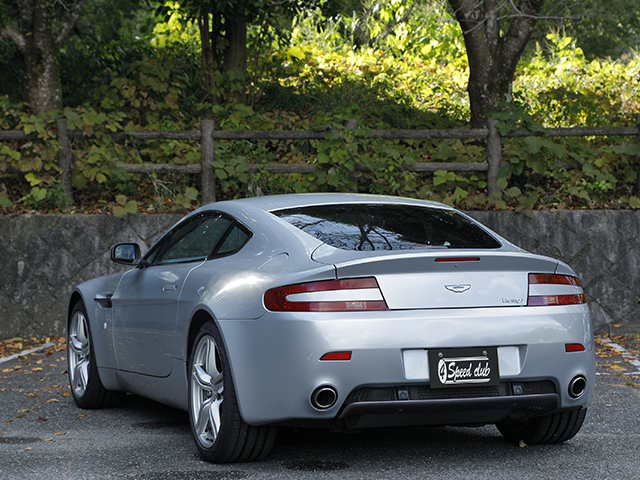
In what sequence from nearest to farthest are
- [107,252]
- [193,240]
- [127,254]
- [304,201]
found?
[304,201]
[193,240]
[127,254]
[107,252]

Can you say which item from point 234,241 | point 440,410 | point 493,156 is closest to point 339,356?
point 440,410

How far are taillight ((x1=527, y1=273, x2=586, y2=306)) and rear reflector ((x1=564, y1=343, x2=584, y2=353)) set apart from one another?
20cm

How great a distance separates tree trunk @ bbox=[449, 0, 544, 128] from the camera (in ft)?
41.0

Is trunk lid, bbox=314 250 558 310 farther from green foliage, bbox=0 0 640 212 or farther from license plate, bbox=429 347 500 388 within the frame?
green foliage, bbox=0 0 640 212

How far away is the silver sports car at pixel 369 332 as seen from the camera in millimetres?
3707

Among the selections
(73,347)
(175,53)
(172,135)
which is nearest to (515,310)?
(73,347)

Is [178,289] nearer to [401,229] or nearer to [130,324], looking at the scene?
[130,324]

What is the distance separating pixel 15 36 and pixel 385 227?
394 inches

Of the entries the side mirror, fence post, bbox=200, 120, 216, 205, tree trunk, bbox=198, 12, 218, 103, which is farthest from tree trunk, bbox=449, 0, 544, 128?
the side mirror

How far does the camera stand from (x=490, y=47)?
12609 mm

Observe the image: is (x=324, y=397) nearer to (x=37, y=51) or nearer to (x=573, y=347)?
(x=573, y=347)

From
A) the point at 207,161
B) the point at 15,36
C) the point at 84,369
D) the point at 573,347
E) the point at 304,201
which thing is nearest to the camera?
the point at 573,347

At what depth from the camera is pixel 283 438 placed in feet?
15.6

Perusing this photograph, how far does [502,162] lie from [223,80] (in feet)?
18.0
